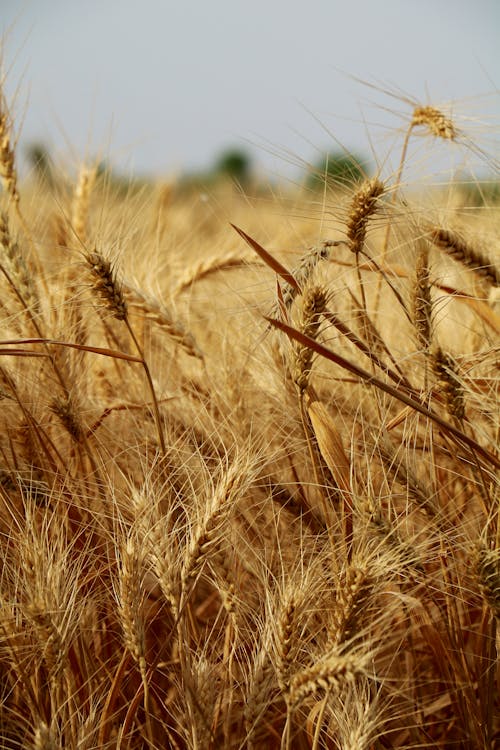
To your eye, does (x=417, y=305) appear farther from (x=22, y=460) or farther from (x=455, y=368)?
(x=22, y=460)

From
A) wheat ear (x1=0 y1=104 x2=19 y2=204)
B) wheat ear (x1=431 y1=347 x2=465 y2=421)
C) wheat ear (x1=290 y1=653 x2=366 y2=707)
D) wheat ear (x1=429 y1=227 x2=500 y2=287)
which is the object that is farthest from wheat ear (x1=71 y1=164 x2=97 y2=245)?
wheat ear (x1=290 y1=653 x2=366 y2=707)

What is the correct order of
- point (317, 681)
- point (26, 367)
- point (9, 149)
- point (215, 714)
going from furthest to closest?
point (9, 149) < point (26, 367) < point (215, 714) < point (317, 681)

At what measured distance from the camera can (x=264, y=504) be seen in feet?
4.17

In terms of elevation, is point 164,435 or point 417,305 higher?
point 417,305

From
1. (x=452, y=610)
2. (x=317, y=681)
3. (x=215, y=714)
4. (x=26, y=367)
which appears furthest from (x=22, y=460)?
(x=452, y=610)

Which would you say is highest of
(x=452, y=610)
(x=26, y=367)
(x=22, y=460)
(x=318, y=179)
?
(x=318, y=179)

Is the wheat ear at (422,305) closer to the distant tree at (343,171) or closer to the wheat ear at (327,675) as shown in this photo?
the distant tree at (343,171)

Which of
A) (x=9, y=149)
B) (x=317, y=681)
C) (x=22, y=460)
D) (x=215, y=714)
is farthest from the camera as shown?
(x=9, y=149)

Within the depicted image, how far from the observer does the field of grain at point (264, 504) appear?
0.95m

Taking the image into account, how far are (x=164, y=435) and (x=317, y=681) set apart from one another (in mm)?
604

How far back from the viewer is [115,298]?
1154 mm

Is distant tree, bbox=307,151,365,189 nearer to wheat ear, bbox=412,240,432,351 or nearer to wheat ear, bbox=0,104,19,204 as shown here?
wheat ear, bbox=412,240,432,351

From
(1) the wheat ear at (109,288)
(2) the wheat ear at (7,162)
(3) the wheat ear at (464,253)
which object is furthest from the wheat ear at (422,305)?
(2) the wheat ear at (7,162)

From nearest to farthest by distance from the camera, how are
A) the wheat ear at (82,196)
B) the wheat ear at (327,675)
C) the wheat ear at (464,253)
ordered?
the wheat ear at (327,675) → the wheat ear at (464,253) → the wheat ear at (82,196)
